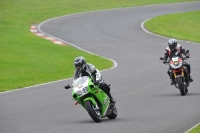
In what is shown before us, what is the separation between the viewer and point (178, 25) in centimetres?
4375

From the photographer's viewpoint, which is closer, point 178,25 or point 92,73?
point 92,73

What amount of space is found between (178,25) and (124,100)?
28.2 metres

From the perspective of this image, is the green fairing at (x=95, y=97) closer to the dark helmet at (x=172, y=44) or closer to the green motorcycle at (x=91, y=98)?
the green motorcycle at (x=91, y=98)

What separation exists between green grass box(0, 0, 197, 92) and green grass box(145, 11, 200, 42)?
8.05 metres

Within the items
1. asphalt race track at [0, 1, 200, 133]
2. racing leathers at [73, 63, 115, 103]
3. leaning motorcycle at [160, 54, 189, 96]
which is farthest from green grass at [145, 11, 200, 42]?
racing leathers at [73, 63, 115, 103]

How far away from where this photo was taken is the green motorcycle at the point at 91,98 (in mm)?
12102

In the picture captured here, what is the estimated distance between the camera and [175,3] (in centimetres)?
5716

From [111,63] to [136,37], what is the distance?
9.86 metres

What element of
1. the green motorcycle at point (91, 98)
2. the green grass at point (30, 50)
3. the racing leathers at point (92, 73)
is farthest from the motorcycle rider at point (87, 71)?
the green grass at point (30, 50)

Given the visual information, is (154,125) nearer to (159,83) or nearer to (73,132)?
(73,132)

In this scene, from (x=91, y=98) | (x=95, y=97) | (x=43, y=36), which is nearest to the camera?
(x=91, y=98)

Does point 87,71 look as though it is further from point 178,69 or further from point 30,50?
point 30,50

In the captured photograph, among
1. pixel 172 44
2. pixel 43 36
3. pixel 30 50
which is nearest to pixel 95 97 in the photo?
pixel 172 44

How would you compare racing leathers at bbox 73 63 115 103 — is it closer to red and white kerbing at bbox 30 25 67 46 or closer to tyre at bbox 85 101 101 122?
tyre at bbox 85 101 101 122
